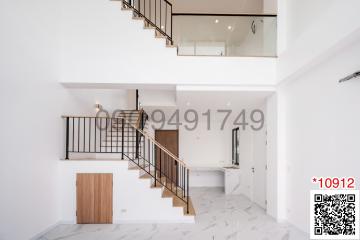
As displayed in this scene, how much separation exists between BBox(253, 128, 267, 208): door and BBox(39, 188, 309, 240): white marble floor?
0.90 meters

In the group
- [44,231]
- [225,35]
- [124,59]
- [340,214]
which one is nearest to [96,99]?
[124,59]

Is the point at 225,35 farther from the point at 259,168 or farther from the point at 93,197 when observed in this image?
the point at 93,197

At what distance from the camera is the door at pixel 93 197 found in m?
6.00

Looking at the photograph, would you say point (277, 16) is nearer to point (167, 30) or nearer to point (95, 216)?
point (167, 30)

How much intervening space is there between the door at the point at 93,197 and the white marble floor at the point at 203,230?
0.27 metres

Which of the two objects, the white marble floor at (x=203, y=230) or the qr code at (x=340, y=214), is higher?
the qr code at (x=340, y=214)

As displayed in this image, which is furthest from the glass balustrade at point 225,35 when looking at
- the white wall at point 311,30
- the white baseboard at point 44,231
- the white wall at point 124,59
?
the white baseboard at point 44,231

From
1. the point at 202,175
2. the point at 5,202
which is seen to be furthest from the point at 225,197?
the point at 5,202

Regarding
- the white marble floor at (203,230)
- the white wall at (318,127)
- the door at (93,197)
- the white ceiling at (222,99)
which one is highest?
the white ceiling at (222,99)

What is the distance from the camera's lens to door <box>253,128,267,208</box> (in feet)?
24.7

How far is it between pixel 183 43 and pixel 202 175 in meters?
6.60

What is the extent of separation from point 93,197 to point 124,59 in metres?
3.16

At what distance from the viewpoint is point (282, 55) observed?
5809 millimetres

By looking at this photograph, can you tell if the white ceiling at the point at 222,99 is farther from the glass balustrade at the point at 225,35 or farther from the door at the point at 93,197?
the door at the point at 93,197
